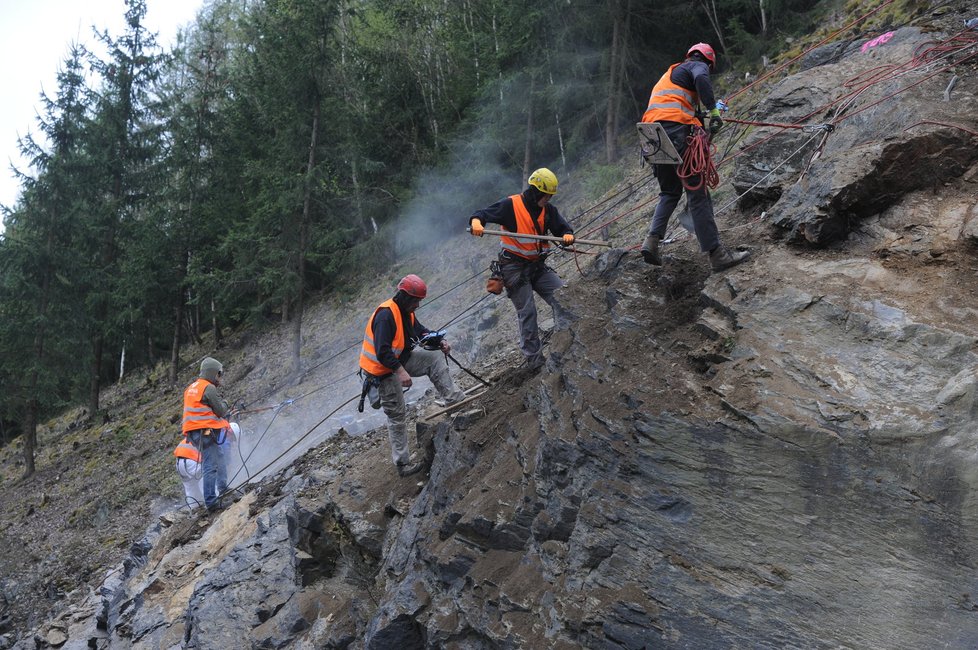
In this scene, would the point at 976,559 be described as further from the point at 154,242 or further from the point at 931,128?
the point at 154,242

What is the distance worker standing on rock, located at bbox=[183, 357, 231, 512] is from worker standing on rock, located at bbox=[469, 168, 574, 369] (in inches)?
184

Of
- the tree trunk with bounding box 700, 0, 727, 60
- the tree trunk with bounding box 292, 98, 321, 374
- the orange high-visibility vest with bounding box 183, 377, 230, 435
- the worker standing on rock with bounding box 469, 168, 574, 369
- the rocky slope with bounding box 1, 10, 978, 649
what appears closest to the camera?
the rocky slope with bounding box 1, 10, 978, 649

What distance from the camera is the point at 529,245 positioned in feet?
23.4

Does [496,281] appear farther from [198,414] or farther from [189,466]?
[189,466]

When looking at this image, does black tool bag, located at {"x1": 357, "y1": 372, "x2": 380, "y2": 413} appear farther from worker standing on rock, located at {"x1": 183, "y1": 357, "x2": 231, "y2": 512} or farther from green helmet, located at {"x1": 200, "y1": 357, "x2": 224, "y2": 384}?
green helmet, located at {"x1": 200, "y1": 357, "x2": 224, "y2": 384}

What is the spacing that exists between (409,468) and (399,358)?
1110mm

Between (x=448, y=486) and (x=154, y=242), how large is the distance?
1889cm

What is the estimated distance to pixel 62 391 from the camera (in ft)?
75.6

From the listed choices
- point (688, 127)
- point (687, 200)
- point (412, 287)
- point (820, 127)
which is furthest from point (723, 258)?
point (412, 287)

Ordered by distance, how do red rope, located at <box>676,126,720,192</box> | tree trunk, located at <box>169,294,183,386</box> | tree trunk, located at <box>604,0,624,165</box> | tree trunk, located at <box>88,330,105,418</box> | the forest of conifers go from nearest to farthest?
red rope, located at <box>676,126,720,192</box> → tree trunk, located at <box>604,0,624,165</box> → the forest of conifers → tree trunk, located at <box>169,294,183,386</box> → tree trunk, located at <box>88,330,105,418</box>

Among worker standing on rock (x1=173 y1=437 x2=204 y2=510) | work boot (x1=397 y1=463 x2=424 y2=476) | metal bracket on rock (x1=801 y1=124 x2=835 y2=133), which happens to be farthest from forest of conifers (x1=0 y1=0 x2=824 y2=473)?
work boot (x1=397 y1=463 x2=424 y2=476)

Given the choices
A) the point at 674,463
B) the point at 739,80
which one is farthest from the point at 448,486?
the point at 739,80

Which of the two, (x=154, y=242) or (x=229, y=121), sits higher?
(x=229, y=121)

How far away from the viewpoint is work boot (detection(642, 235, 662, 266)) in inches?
244
